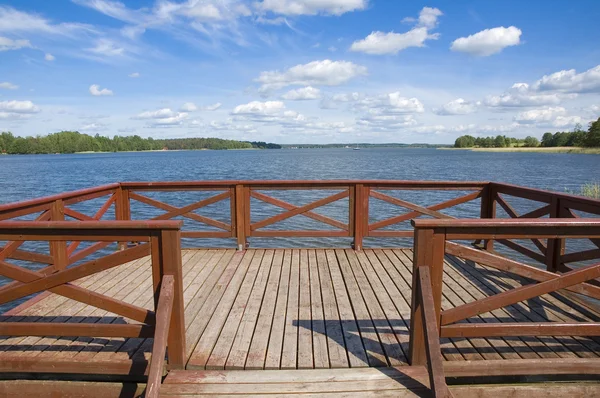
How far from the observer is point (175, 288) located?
2756mm

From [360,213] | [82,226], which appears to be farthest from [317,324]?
[360,213]

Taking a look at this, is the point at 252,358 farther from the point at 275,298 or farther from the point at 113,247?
the point at 113,247

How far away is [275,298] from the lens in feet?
13.6

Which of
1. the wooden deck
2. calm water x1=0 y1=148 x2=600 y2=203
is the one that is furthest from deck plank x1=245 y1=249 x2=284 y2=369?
calm water x1=0 y1=148 x2=600 y2=203

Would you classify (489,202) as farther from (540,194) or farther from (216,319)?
(216,319)

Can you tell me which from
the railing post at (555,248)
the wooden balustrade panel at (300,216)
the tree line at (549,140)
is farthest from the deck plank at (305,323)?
the tree line at (549,140)

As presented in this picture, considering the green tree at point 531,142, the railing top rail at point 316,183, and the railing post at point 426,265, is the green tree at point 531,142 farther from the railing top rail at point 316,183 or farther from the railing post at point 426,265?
the railing post at point 426,265

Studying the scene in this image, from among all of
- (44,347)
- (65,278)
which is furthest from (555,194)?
(44,347)

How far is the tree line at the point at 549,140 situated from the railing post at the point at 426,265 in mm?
84791

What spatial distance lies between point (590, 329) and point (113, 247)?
10003 mm

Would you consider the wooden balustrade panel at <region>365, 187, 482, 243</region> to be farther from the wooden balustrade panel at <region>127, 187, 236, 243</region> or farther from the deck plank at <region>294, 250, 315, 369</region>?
the wooden balustrade panel at <region>127, 187, 236, 243</region>

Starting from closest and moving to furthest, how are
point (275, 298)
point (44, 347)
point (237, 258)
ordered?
point (44, 347) → point (275, 298) → point (237, 258)

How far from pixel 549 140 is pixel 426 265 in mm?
127763

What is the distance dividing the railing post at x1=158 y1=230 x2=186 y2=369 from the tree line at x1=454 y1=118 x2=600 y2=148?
282 ft
